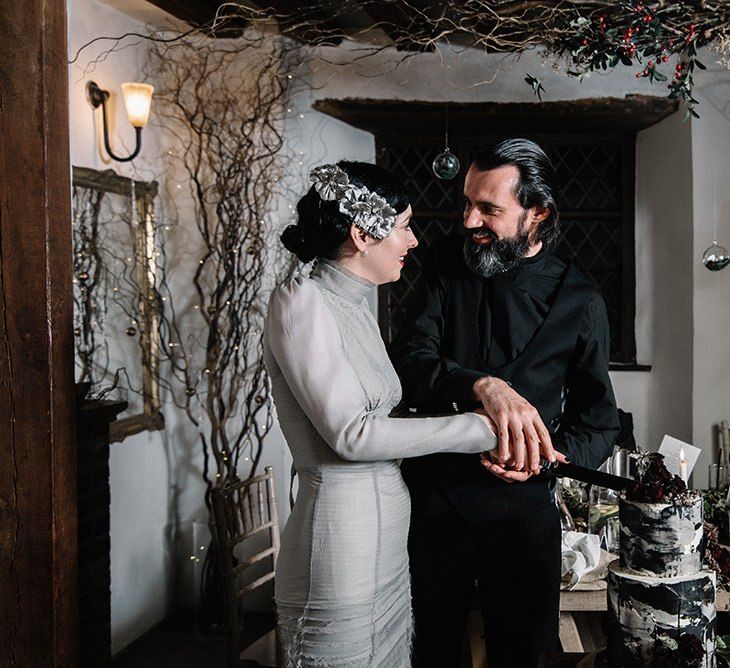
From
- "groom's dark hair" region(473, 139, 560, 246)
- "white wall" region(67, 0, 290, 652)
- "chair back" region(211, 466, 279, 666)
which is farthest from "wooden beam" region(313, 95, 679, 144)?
"groom's dark hair" region(473, 139, 560, 246)

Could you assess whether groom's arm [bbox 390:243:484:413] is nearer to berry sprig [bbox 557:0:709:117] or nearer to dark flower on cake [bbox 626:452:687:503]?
dark flower on cake [bbox 626:452:687:503]

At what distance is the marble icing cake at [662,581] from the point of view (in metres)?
1.40

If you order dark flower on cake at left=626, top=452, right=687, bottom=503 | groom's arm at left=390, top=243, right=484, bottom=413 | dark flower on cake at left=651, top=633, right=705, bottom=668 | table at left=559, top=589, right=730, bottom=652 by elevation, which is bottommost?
table at left=559, top=589, right=730, bottom=652

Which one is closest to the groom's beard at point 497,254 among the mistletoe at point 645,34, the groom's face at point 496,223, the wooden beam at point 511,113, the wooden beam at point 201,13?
the groom's face at point 496,223

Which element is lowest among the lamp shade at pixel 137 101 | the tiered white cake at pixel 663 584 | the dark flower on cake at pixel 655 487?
the tiered white cake at pixel 663 584

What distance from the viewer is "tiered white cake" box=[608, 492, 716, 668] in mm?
1406

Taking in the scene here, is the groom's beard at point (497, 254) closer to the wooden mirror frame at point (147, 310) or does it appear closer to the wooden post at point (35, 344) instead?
the wooden post at point (35, 344)

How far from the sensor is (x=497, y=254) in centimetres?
205

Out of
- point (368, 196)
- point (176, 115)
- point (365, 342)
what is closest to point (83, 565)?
point (365, 342)

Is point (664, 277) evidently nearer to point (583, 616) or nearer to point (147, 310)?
point (583, 616)

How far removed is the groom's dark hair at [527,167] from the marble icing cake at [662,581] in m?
0.85

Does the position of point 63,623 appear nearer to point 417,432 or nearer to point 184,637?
point 417,432

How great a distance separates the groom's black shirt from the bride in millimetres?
154

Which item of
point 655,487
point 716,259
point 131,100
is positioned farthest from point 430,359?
point 131,100
